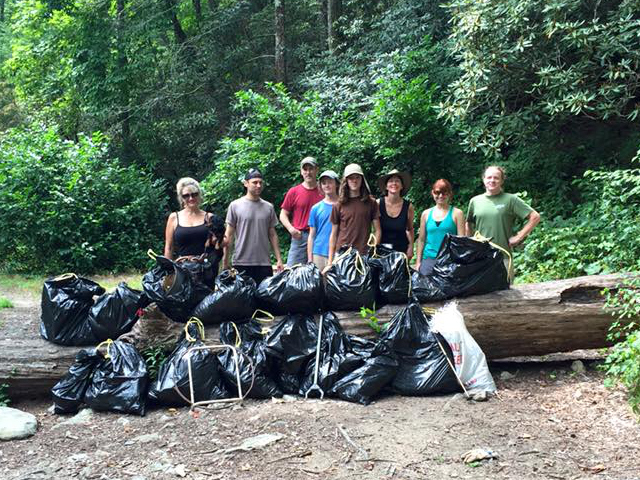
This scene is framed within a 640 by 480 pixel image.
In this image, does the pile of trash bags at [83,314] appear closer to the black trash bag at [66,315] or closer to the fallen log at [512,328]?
the black trash bag at [66,315]

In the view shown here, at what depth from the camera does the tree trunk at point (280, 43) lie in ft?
43.9

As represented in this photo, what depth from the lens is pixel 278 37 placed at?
13.6 meters

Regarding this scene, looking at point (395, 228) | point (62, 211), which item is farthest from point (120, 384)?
point (62, 211)

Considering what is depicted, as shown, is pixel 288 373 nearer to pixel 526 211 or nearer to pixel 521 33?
pixel 526 211

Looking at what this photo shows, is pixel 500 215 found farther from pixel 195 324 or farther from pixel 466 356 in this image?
pixel 195 324

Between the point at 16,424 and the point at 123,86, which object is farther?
the point at 123,86

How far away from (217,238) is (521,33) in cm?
486

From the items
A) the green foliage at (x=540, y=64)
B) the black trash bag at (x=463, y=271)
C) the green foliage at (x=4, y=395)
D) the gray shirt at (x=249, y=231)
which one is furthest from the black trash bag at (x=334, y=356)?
the green foliage at (x=540, y=64)

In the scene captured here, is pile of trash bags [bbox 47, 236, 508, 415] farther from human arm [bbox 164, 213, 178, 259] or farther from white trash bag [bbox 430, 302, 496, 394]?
human arm [bbox 164, 213, 178, 259]

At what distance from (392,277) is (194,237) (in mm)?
1688

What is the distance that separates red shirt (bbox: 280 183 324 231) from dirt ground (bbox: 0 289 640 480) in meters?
2.02

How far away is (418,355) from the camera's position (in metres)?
4.60

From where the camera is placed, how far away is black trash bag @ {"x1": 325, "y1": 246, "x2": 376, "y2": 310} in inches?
190

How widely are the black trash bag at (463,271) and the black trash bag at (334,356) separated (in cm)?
67
